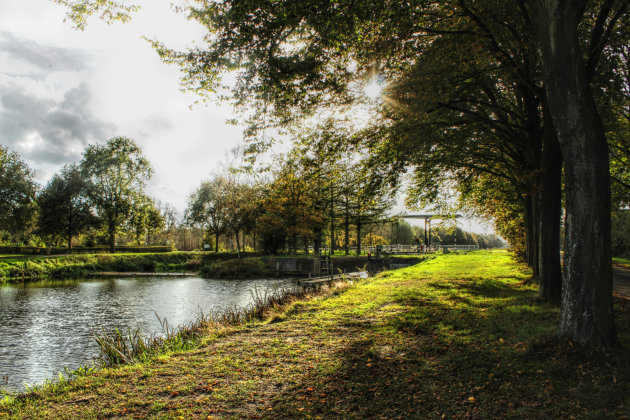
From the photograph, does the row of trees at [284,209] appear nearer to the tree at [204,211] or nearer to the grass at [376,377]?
the tree at [204,211]

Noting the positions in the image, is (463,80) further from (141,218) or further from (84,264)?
(141,218)

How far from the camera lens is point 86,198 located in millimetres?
46250

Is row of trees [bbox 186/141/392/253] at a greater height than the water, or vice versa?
row of trees [bbox 186/141/392/253]

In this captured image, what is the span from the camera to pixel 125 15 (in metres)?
7.46

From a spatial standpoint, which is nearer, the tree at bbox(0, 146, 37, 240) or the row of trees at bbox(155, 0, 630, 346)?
the row of trees at bbox(155, 0, 630, 346)

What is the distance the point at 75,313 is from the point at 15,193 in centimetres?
3235

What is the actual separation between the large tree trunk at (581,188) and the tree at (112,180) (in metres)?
49.7

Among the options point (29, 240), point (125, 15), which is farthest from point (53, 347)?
point (29, 240)

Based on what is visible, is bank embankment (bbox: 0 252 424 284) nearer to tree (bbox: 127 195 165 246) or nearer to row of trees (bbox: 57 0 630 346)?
tree (bbox: 127 195 165 246)

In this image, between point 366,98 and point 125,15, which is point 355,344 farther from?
point 125,15

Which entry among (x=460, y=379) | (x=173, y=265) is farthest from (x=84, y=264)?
(x=460, y=379)

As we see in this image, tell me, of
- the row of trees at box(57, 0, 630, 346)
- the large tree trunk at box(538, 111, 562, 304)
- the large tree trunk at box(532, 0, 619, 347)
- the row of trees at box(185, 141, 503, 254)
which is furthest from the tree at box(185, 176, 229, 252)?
the large tree trunk at box(532, 0, 619, 347)

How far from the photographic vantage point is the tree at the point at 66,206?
4288 centimetres

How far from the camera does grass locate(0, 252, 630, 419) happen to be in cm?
396
